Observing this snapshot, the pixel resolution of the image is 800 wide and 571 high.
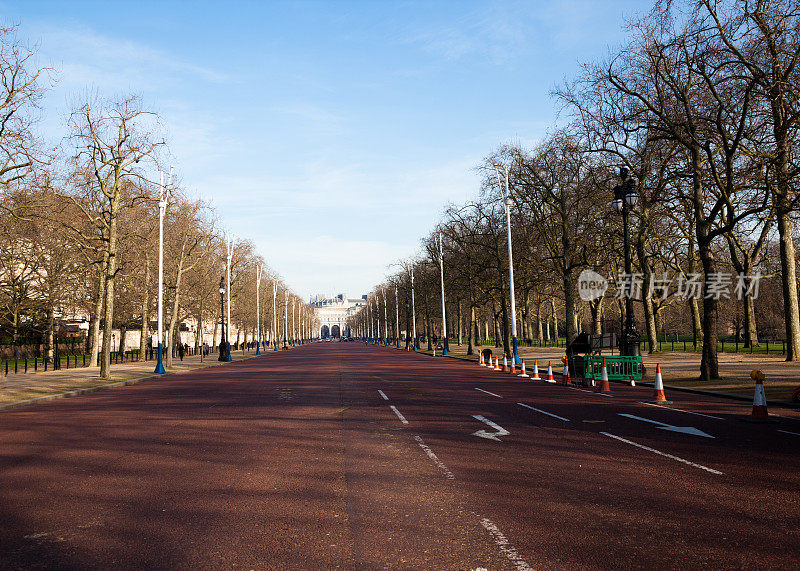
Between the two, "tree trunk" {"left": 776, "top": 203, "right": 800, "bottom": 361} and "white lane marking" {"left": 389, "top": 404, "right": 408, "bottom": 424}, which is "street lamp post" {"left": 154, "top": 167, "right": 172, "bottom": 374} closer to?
"white lane marking" {"left": 389, "top": 404, "right": 408, "bottom": 424}

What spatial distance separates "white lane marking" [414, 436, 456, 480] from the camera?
7578 mm

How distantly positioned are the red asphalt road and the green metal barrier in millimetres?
7503

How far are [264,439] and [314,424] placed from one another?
1774 millimetres

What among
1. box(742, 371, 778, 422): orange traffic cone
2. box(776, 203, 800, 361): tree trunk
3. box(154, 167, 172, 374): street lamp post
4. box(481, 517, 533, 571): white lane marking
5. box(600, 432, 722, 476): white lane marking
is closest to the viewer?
box(481, 517, 533, 571): white lane marking

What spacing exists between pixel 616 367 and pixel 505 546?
1814 centimetres

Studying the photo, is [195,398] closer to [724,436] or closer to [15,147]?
Answer: [15,147]

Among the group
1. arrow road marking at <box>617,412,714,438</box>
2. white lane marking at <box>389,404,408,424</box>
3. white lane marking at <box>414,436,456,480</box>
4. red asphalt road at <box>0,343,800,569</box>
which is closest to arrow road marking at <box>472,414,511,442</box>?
red asphalt road at <box>0,343,800,569</box>

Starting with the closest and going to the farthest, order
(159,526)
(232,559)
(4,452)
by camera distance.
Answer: (232,559)
(159,526)
(4,452)

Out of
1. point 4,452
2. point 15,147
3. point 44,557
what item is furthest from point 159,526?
point 15,147

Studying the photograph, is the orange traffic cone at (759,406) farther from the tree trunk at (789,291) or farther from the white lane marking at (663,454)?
the tree trunk at (789,291)

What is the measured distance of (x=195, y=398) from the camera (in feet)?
60.8

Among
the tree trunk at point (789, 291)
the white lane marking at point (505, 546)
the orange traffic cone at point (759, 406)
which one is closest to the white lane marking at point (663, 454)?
the orange traffic cone at point (759, 406)

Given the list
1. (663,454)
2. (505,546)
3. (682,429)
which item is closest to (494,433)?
(663,454)

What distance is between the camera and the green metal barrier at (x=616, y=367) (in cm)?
2112
